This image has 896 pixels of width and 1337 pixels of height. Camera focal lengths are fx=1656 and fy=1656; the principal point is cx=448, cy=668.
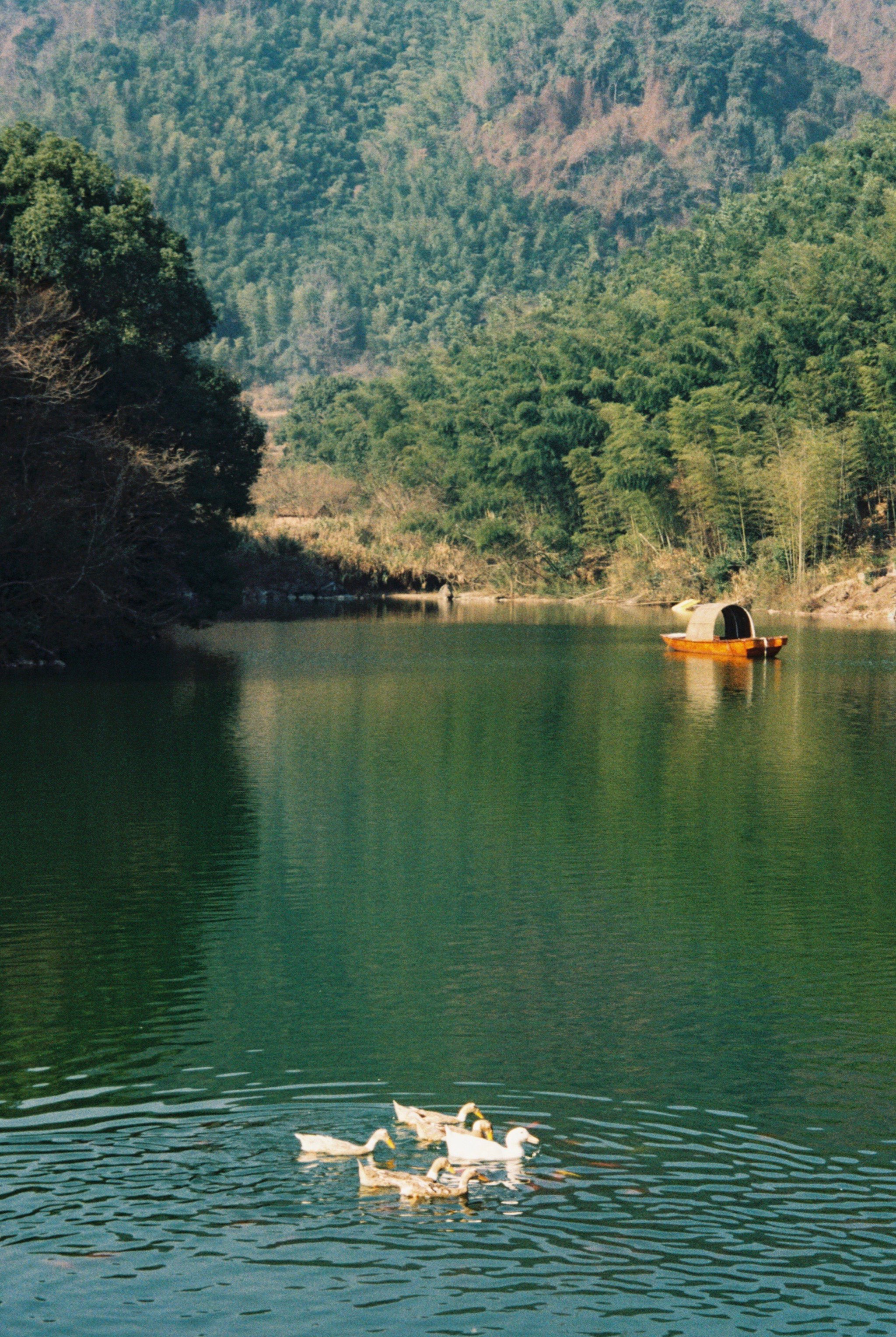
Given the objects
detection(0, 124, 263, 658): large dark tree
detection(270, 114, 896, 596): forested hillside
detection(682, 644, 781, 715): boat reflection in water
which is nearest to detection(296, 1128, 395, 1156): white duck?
detection(682, 644, 781, 715): boat reflection in water

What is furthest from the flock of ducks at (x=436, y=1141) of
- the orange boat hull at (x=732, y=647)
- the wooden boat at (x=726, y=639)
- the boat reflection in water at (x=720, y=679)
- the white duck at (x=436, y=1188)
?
the wooden boat at (x=726, y=639)

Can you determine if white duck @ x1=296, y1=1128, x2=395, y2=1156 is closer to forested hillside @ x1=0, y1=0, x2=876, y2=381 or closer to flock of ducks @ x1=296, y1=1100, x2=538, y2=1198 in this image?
flock of ducks @ x1=296, y1=1100, x2=538, y2=1198

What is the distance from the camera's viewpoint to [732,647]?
33.4 metres

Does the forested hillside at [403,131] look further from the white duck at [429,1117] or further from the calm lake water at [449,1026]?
the white duck at [429,1117]

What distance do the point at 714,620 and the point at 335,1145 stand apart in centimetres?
2799

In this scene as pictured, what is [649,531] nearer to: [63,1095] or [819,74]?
[63,1095]

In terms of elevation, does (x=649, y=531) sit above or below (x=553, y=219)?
below

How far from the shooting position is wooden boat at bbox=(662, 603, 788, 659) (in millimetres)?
32969

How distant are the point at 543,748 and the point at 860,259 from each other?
42.1 metres

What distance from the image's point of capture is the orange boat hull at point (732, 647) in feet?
108

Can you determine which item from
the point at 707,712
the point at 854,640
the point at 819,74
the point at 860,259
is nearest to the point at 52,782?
the point at 707,712

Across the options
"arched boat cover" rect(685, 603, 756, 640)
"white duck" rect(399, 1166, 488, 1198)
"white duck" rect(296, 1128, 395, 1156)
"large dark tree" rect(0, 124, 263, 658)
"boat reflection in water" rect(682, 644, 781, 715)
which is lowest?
"white duck" rect(399, 1166, 488, 1198)

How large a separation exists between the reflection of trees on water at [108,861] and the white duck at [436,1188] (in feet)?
8.33

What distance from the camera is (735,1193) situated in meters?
7.01
